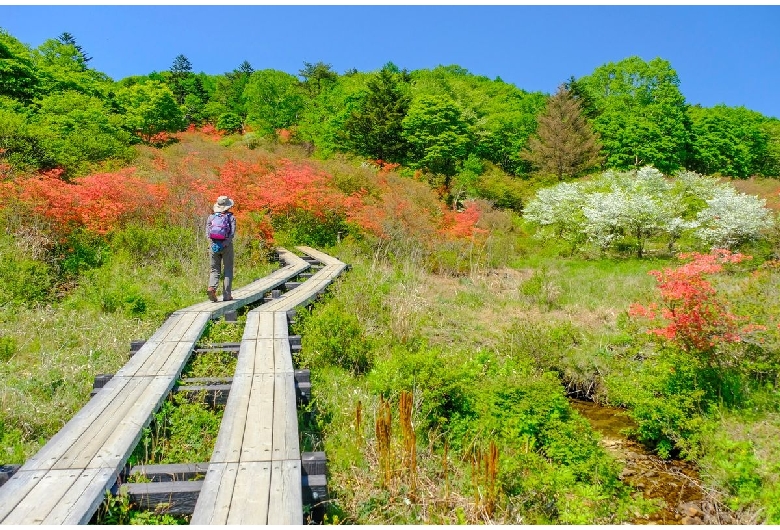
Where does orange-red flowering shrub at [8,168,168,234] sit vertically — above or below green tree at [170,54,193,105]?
below

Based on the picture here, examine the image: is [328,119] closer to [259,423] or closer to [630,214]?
[630,214]

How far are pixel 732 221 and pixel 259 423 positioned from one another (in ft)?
56.9

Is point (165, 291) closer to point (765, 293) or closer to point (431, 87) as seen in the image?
point (765, 293)

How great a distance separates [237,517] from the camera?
2.48 m

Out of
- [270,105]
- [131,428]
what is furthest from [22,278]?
[270,105]

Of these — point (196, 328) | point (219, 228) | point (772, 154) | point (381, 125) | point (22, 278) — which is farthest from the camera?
point (772, 154)

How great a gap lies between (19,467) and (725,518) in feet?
17.5

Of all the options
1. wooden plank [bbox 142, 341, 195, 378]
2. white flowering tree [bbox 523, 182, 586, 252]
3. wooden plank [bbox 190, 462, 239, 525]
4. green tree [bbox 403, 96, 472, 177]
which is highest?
green tree [bbox 403, 96, 472, 177]

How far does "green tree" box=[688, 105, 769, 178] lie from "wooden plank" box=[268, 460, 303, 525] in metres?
44.6

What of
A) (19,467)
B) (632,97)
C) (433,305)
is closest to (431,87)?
(632,97)

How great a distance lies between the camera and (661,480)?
16.5 feet

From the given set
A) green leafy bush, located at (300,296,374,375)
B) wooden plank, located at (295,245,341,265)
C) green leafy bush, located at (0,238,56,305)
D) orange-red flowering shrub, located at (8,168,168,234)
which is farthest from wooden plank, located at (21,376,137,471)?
wooden plank, located at (295,245,341,265)

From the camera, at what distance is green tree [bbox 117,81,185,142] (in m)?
31.7

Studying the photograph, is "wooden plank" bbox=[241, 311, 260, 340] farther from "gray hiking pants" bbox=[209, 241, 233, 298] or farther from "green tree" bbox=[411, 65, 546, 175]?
"green tree" bbox=[411, 65, 546, 175]
